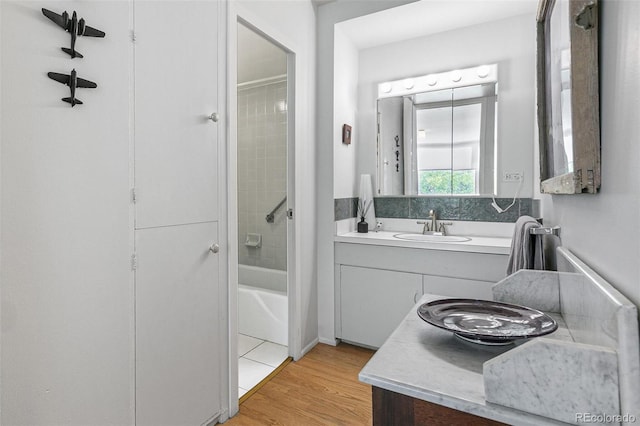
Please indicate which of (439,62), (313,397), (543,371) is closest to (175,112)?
(543,371)

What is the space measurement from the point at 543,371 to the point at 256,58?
9.64 feet

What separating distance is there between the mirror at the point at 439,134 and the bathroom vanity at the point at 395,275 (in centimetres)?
52

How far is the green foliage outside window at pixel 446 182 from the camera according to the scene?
2529mm

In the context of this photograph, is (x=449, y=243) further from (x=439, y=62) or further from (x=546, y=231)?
(x=439, y=62)

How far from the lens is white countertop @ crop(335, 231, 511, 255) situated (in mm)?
2016

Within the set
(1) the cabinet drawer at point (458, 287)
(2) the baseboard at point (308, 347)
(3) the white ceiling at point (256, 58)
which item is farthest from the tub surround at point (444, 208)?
(3) the white ceiling at point (256, 58)

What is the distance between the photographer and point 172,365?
1.44m

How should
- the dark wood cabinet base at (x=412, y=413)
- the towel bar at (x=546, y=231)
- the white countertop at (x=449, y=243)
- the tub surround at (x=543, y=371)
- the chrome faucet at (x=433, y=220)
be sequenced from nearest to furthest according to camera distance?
the tub surround at (x=543, y=371), the dark wood cabinet base at (x=412, y=413), the towel bar at (x=546, y=231), the white countertop at (x=449, y=243), the chrome faucet at (x=433, y=220)

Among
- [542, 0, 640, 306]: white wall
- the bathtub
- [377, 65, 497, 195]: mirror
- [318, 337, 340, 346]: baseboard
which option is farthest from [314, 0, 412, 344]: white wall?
[542, 0, 640, 306]: white wall

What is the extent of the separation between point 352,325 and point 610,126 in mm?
2106

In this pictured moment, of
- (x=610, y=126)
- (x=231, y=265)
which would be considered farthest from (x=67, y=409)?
(x=610, y=126)

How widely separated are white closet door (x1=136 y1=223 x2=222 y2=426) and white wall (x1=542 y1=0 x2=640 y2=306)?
4.65ft

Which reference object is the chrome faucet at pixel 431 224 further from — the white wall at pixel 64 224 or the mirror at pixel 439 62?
the white wall at pixel 64 224

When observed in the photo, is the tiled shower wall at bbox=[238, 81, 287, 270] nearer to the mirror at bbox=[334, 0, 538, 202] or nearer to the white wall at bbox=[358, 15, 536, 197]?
the mirror at bbox=[334, 0, 538, 202]
